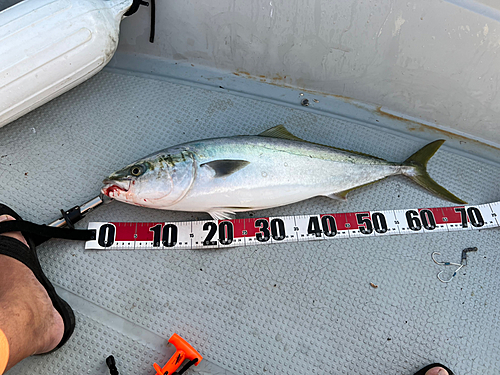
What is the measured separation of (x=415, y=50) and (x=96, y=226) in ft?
7.30

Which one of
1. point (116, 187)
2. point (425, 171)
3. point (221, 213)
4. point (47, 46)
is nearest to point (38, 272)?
point (116, 187)

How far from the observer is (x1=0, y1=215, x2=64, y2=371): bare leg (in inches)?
59.1

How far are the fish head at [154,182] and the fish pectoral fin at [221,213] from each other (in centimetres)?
21

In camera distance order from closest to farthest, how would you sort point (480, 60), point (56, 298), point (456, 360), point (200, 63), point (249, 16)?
point (56, 298)
point (456, 360)
point (480, 60)
point (249, 16)
point (200, 63)

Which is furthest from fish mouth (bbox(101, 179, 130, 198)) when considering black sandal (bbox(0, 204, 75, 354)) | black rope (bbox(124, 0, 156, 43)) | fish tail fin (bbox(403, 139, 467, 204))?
fish tail fin (bbox(403, 139, 467, 204))

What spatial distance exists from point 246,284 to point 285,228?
0.40 metres

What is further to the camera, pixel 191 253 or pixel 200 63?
pixel 200 63

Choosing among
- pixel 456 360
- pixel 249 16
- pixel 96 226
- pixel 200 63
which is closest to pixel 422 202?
pixel 456 360

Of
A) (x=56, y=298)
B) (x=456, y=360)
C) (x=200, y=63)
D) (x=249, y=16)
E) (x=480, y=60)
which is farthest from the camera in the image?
(x=200, y=63)

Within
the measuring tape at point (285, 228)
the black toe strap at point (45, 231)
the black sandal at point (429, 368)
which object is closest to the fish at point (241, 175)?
the measuring tape at point (285, 228)

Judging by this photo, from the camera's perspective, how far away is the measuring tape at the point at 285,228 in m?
1.97

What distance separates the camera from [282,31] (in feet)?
7.25

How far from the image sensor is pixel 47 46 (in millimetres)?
1839

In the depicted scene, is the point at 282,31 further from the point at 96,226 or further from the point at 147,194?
the point at 96,226
